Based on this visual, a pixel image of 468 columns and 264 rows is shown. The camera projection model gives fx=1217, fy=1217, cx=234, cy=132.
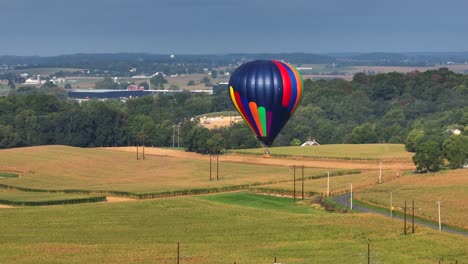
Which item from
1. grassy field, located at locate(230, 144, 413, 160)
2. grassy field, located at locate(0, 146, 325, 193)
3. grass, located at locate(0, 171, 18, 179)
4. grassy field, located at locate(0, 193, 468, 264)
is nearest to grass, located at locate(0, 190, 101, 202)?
grassy field, located at locate(0, 146, 325, 193)

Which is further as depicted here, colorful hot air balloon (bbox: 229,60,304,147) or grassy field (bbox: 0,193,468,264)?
colorful hot air balloon (bbox: 229,60,304,147)

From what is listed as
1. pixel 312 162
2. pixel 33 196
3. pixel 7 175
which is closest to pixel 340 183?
pixel 312 162

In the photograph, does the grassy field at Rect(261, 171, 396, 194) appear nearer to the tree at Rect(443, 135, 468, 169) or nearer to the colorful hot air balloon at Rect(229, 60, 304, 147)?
the tree at Rect(443, 135, 468, 169)

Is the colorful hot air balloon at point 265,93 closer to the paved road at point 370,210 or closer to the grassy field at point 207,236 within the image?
the grassy field at point 207,236

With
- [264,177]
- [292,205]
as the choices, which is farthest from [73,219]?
[264,177]

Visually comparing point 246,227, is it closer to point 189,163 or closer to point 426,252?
point 426,252
